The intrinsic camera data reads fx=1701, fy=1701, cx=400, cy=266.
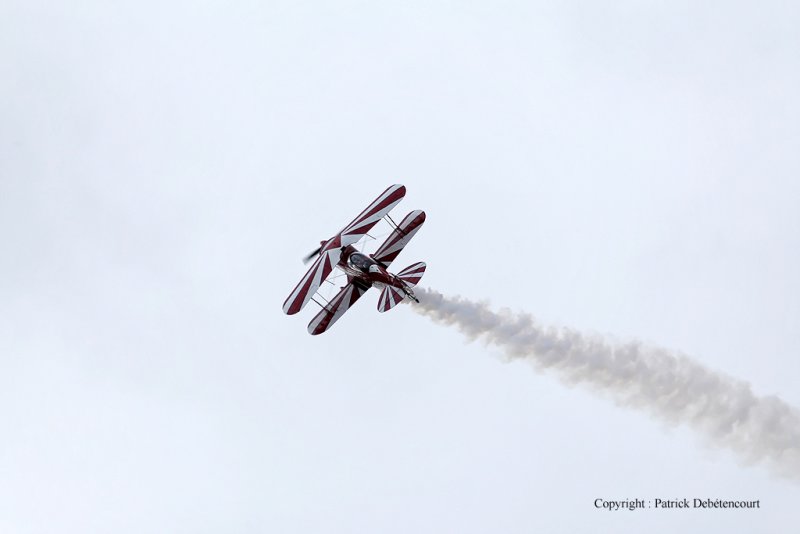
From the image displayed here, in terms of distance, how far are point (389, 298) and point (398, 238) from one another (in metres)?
3.43

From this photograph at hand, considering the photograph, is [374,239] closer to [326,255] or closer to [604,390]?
[326,255]

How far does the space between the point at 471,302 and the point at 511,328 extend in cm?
202

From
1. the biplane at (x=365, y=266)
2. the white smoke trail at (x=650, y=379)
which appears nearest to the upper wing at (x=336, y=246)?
the biplane at (x=365, y=266)

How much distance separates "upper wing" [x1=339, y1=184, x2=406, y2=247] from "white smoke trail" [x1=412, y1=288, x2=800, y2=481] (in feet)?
13.4

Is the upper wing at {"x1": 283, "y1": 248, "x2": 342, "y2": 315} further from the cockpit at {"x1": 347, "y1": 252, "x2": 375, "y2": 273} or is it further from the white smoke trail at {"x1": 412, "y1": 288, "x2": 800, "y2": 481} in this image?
the white smoke trail at {"x1": 412, "y1": 288, "x2": 800, "y2": 481}

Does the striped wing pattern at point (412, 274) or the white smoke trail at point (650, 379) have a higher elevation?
the white smoke trail at point (650, 379)

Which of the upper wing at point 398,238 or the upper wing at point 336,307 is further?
the upper wing at point 398,238

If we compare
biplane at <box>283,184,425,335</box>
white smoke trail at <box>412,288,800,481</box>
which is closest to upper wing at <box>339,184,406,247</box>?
biplane at <box>283,184,425,335</box>

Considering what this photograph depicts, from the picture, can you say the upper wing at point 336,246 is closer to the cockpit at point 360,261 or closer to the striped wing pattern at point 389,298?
the cockpit at point 360,261

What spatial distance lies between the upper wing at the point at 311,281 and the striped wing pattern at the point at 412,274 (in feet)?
8.86

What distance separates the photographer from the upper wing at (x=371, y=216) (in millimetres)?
69438

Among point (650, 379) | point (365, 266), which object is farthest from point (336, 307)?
point (650, 379)

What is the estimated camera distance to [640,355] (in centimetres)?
7106

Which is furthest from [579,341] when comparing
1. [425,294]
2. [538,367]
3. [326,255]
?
[326,255]
